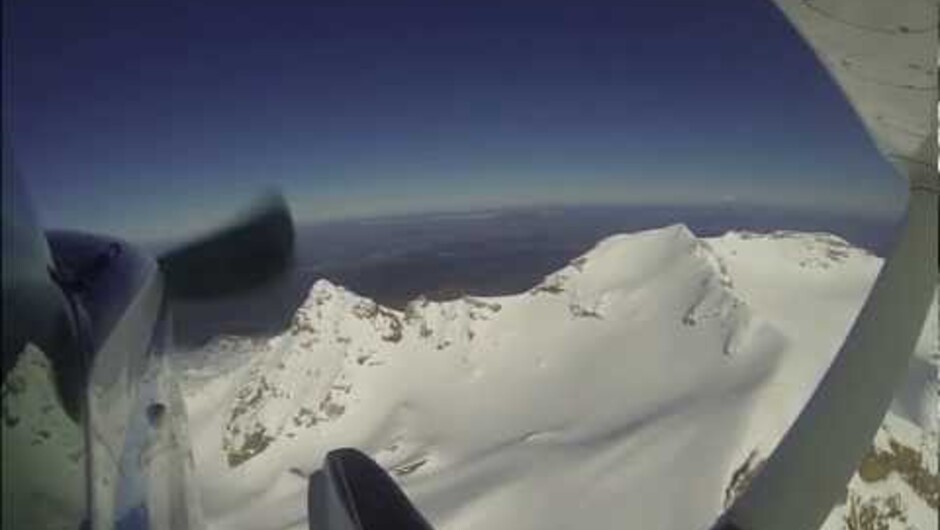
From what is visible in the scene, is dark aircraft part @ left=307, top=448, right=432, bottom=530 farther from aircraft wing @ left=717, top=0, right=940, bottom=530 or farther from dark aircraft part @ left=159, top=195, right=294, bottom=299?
aircraft wing @ left=717, top=0, right=940, bottom=530

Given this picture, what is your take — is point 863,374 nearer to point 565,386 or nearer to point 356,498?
point 356,498

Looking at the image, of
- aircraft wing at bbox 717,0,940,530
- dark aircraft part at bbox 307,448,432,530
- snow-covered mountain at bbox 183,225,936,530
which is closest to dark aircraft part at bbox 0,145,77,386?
dark aircraft part at bbox 307,448,432,530

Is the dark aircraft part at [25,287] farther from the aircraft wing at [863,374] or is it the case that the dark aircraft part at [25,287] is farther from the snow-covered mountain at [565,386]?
the snow-covered mountain at [565,386]

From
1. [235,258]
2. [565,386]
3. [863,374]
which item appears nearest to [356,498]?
[235,258]

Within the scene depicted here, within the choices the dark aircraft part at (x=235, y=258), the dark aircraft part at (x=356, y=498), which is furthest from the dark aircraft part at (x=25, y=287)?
the dark aircraft part at (x=235, y=258)

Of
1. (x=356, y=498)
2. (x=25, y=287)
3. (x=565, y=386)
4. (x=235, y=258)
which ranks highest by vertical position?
(x=25, y=287)

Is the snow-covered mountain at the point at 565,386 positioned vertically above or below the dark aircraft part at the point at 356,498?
below
